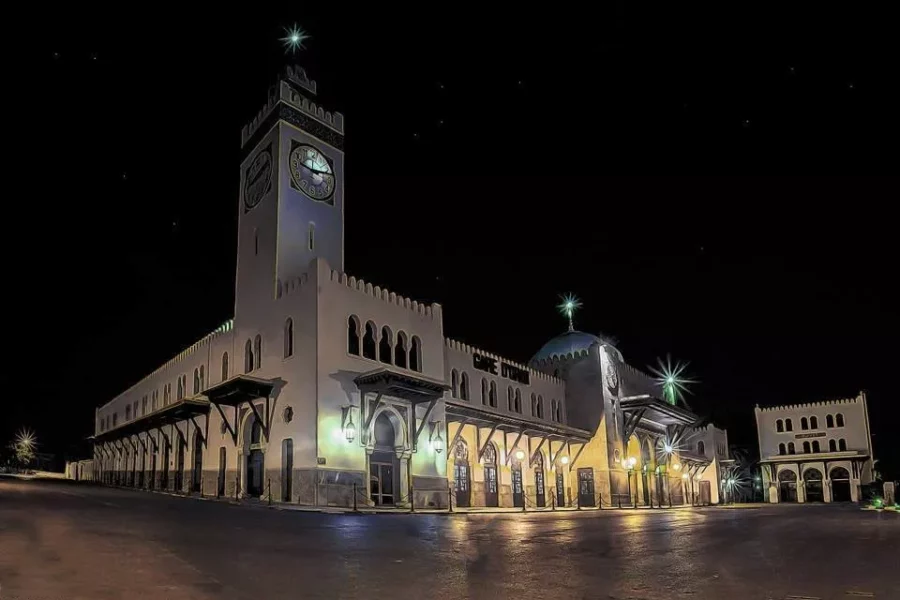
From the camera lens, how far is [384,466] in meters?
26.0

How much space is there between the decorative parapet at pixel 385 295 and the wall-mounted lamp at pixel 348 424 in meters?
4.62

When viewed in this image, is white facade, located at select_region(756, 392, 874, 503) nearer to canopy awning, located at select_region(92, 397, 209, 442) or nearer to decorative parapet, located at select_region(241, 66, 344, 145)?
decorative parapet, located at select_region(241, 66, 344, 145)

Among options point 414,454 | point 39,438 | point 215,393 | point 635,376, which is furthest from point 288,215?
point 39,438

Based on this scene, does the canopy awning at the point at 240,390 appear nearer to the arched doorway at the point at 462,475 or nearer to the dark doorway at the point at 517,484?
the arched doorway at the point at 462,475

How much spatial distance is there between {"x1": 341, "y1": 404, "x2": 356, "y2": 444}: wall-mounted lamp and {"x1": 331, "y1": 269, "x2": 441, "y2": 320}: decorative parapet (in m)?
4.62

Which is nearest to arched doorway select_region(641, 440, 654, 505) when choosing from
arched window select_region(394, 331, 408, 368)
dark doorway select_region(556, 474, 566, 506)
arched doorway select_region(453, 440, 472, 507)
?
dark doorway select_region(556, 474, 566, 506)

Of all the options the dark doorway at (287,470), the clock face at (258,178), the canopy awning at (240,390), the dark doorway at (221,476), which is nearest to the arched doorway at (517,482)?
the dark doorway at (221,476)

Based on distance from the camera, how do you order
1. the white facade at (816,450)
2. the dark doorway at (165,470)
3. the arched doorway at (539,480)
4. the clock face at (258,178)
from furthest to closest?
the white facade at (816,450)
the arched doorway at (539,480)
the dark doorway at (165,470)
the clock face at (258,178)

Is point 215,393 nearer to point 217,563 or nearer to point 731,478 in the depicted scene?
point 217,563

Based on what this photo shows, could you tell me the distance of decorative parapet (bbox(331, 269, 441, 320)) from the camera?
26094 mm

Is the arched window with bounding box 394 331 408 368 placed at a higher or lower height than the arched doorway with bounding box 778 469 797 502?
higher

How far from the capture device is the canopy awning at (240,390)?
957 inches

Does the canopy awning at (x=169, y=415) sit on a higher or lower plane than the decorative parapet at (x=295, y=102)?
lower

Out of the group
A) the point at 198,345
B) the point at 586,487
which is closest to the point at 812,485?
the point at 586,487
